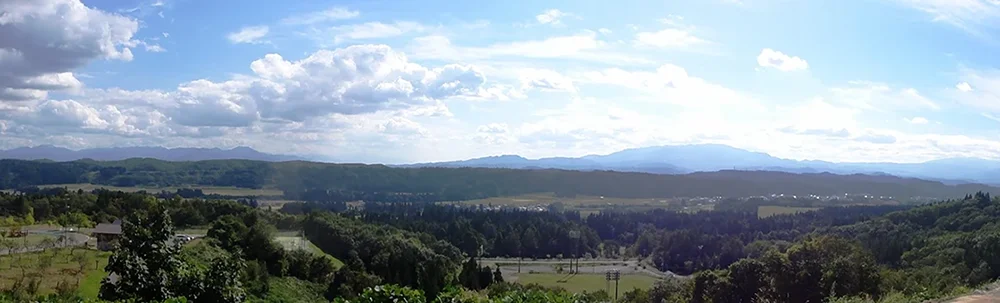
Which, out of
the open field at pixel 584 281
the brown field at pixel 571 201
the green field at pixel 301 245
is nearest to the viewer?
the green field at pixel 301 245

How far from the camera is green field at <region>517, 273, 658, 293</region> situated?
5379cm

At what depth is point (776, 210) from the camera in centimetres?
10306

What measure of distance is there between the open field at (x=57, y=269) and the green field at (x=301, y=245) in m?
14.3

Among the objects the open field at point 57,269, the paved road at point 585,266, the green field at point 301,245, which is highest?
the open field at point 57,269

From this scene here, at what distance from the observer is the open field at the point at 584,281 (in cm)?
5378

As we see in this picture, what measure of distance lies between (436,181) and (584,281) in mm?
98777

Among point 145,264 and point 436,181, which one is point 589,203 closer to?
point 436,181

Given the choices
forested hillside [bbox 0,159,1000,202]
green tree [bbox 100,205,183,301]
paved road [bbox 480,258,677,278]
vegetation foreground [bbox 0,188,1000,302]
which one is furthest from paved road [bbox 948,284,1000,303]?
forested hillside [bbox 0,159,1000,202]

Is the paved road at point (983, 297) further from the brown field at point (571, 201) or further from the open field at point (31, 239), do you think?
the brown field at point (571, 201)

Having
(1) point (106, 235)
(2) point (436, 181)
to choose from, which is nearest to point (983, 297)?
(1) point (106, 235)

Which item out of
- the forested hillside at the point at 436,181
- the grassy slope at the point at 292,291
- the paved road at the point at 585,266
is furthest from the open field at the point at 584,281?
the forested hillside at the point at 436,181

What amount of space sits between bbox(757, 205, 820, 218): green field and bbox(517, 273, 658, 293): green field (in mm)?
42149

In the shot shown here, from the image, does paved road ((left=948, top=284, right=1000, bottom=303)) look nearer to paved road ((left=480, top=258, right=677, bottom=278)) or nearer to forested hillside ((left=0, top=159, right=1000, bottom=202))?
paved road ((left=480, top=258, right=677, bottom=278))

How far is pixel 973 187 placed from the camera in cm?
13788
